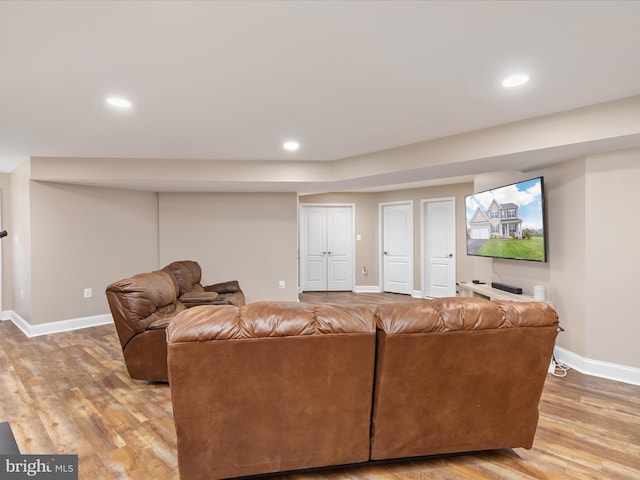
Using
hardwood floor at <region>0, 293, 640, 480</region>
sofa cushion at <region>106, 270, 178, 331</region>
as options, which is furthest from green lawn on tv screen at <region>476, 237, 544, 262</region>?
sofa cushion at <region>106, 270, 178, 331</region>

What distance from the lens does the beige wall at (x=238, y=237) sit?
5.41 m

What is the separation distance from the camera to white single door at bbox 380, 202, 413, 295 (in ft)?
23.1

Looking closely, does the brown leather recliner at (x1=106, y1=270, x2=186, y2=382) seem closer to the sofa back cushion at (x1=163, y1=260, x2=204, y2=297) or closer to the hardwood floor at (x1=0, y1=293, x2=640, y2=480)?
the hardwood floor at (x1=0, y1=293, x2=640, y2=480)

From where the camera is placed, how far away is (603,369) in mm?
3027

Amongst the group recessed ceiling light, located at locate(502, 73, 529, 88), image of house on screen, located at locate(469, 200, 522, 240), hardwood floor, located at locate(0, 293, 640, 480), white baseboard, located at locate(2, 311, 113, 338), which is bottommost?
hardwood floor, located at locate(0, 293, 640, 480)

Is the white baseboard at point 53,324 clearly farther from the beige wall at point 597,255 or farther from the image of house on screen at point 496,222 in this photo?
the beige wall at point 597,255

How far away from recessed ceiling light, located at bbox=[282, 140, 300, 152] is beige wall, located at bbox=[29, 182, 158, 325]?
276cm

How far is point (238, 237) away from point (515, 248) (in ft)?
12.8

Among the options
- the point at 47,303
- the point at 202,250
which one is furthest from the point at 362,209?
the point at 47,303

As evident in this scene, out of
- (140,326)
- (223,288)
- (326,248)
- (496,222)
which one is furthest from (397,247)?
(140,326)

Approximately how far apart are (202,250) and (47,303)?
2063 mm

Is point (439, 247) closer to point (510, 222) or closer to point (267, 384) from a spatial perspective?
point (510, 222)

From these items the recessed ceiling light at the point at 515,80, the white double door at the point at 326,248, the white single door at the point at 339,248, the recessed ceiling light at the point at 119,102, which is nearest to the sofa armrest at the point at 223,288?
the white double door at the point at 326,248

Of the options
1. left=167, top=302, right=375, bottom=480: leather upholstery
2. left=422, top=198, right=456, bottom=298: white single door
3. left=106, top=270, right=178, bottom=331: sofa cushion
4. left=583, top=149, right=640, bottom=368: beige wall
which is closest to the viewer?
left=167, top=302, right=375, bottom=480: leather upholstery
